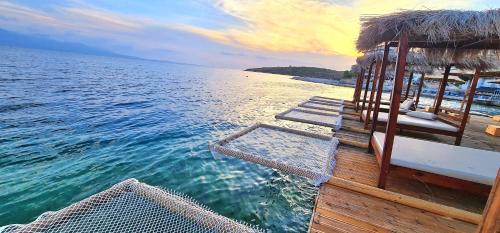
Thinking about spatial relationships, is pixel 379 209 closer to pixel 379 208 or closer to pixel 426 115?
pixel 379 208

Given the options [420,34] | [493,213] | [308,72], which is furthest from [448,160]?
[308,72]

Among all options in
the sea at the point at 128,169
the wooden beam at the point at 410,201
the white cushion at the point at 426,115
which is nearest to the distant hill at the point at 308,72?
the white cushion at the point at 426,115

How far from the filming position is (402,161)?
144 inches

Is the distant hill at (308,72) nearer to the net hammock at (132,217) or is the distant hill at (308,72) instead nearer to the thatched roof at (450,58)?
the thatched roof at (450,58)

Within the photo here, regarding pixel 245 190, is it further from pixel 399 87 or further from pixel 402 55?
pixel 402 55

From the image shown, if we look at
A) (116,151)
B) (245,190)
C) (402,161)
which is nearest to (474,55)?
(402,161)

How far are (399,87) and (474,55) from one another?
10.1ft

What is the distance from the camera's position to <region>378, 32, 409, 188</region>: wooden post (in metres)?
3.50

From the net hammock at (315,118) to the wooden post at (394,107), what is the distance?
411 centimetres

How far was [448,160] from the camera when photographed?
148 inches

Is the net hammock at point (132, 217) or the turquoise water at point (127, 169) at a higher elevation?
the net hammock at point (132, 217)

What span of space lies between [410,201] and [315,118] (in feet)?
20.5

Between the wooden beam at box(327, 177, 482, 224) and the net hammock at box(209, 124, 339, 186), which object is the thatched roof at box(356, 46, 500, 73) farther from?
the wooden beam at box(327, 177, 482, 224)

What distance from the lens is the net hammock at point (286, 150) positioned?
4.22 m
